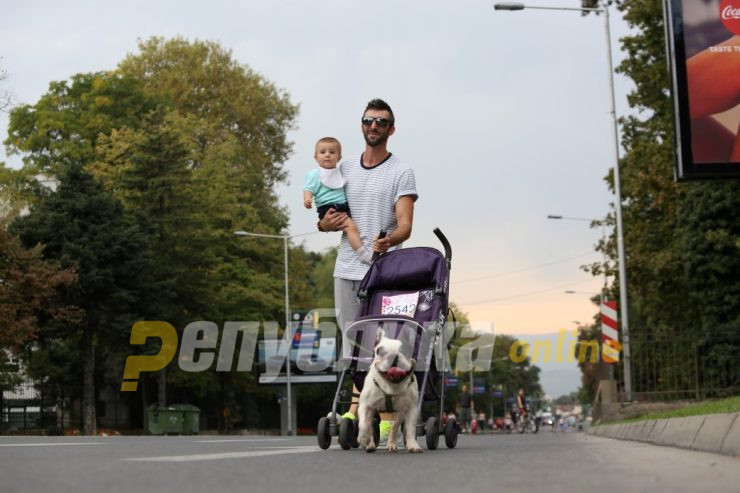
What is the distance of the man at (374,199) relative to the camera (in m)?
10.3

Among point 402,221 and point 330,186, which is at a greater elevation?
point 330,186

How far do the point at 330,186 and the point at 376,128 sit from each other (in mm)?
640

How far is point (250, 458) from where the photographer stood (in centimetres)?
834

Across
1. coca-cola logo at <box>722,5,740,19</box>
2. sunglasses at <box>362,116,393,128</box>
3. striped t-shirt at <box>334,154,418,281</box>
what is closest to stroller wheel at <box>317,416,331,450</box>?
striped t-shirt at <box>334,154,418,281</box>

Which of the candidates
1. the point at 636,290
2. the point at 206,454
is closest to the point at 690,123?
the point at 206,454

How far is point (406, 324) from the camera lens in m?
9.62

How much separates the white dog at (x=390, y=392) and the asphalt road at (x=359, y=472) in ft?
1.41

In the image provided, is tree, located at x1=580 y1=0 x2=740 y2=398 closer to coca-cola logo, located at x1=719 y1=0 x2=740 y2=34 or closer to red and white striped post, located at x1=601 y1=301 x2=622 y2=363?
red and white striped post, located at x1=601 y1=301 x2=622 y2=363

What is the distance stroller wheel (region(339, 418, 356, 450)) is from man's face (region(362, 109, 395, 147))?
7.82 feet

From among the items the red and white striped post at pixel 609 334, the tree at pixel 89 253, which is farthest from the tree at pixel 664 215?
the tree at pixel 89 253

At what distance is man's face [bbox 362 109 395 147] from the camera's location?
10.4m

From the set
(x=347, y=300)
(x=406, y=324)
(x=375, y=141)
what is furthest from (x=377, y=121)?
(x=406, y=324)

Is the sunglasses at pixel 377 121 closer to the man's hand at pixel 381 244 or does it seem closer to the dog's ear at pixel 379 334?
the man's hand at pixel 381 244

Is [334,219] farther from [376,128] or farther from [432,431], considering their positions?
[432,431]
